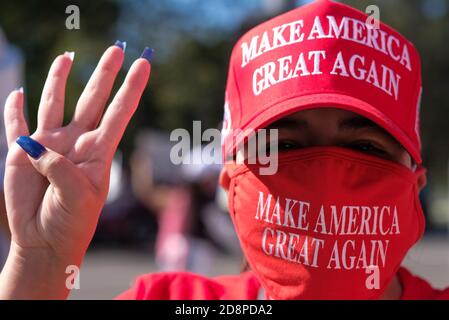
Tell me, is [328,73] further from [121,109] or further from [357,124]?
[121,109]

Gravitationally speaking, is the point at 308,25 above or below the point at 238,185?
above

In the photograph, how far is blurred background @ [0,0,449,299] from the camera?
29.3 ft

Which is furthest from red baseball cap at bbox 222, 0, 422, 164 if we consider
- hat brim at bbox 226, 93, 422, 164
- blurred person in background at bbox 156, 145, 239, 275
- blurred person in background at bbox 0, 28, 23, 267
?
blurred person in background at bbox 156, 145, 239, 275

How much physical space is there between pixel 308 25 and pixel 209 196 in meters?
7.11

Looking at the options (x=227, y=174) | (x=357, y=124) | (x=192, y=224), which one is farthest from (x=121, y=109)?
(x=192, y=224)

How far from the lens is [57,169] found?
169cm

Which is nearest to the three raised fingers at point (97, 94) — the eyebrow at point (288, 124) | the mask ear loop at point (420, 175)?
the eyebrow at point (288, 124)

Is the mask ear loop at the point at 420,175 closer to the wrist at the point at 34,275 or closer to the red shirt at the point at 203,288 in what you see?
the red shirt at the point at 203,288

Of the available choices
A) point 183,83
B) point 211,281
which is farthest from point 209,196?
point 183,83

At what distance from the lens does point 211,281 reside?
2.30 meters

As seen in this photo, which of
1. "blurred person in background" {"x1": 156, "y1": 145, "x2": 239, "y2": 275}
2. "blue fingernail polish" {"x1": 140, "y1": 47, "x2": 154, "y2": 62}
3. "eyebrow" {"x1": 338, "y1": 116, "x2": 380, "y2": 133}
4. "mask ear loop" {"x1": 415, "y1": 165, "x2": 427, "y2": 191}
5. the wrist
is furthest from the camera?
"blurred person in background" {"x1": 156, "y1": 145, "x2": 239, "y2": 275}

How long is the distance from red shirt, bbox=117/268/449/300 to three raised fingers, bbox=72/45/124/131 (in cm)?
61

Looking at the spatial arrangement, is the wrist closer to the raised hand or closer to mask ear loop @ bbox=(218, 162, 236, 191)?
the raised hand

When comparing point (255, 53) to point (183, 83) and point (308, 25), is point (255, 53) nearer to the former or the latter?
point (308, 25)
